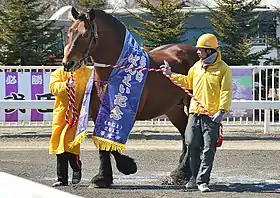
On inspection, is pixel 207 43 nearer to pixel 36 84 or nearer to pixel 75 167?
pixel 75 167

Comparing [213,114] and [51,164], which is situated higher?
[213,114]

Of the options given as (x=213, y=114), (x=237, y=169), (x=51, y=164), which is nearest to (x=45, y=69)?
(x=51, y=164)

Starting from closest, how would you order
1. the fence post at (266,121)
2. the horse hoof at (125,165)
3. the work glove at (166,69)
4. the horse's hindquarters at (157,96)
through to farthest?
the work glove at (166,69)
the horse hoof at (125,165)
the horse's hindquarters at (157,96)
the fence post at (266,121)

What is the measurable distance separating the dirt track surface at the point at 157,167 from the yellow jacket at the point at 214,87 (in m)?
1.06

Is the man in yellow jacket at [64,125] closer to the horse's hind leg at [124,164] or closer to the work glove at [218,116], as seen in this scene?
the horse's hind leg at [124,164]

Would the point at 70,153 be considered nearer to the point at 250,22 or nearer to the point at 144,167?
the point at 144,167

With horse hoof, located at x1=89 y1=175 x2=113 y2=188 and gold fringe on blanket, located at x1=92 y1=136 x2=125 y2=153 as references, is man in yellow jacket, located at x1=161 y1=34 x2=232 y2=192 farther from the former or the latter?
horse hoof, located at x1=89 y1=175 x2=113 y2=188

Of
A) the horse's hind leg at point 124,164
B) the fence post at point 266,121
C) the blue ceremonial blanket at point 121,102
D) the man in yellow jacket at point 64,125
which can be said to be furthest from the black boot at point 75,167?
the fence post at point 266,121

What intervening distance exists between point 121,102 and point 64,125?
0.76m

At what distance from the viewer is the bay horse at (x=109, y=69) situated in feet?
26.6

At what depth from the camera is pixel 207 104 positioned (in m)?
7.96

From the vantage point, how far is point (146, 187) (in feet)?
27.8

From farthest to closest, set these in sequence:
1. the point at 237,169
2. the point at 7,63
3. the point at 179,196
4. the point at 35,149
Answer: the point at 7,63 < the point at 35,149 < the point at 237,169 < the point at 179,196

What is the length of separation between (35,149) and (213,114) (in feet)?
18.1
